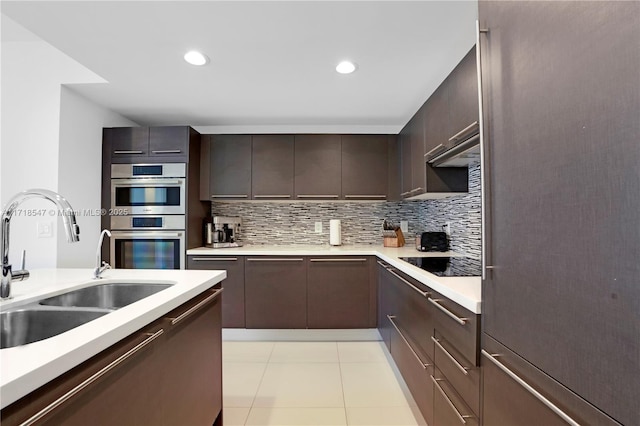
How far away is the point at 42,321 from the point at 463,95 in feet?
7.04

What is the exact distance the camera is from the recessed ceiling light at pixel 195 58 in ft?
6.33

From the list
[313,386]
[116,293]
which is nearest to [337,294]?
[313,386]

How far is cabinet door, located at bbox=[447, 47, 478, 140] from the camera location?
156 centimetres

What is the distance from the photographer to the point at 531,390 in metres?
0.80

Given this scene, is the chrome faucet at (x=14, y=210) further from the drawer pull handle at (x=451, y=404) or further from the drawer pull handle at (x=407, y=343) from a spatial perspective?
the drawer pull handle at (x=407, y=343)

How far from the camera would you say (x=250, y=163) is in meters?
3.18

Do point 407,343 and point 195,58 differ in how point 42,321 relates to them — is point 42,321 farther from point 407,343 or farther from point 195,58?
point 407,343

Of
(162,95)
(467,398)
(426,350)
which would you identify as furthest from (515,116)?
(162,95)

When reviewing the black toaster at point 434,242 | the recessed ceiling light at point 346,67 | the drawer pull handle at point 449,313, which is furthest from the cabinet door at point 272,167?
the drawer pull handle at point 449,313

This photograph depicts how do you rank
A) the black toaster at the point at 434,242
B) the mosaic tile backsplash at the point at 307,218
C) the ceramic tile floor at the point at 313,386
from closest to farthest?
the ceramic tile floor at the point at 313,386 < the black toaster at the point at 434,242 < the mosaic tile backsplash at the point at 307,218

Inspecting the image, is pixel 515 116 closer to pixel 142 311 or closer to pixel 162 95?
pixel 142 311

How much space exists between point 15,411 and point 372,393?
198cm

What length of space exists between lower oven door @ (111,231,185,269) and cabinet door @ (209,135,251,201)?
0.59 meters

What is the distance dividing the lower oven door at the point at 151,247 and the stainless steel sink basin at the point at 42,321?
6.01ft
